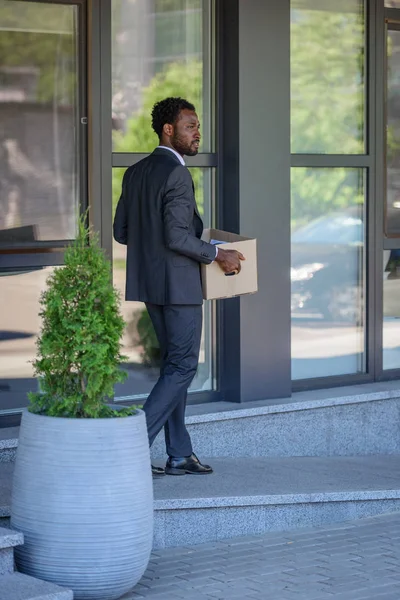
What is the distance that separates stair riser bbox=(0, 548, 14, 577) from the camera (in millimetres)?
5074

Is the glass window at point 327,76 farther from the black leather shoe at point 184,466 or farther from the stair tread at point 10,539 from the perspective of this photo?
the stair tread at point 10,539

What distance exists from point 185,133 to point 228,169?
4.48 feet

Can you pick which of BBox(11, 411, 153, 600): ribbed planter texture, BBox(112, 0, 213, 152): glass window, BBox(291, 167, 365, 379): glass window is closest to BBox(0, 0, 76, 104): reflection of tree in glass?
BBox(112, 0, 213, 152): glass window

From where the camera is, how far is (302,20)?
8.27 m

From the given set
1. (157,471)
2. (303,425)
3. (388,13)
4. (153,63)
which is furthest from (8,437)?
(388,13)

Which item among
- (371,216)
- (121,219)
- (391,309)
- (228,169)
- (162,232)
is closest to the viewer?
(162,232)

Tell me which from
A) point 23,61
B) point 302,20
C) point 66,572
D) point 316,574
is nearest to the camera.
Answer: point 66,572

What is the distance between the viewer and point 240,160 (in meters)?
7.65

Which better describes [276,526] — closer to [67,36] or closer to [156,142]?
[156,142]

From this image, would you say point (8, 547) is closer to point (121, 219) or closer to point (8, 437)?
point (8, 437)

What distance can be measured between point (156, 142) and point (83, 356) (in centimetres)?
281

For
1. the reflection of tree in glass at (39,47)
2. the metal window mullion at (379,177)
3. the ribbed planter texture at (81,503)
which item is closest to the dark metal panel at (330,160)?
the metal window mullion at (379,177)

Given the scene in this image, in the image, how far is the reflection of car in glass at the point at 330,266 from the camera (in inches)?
330

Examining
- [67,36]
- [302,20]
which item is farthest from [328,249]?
[67,36]
